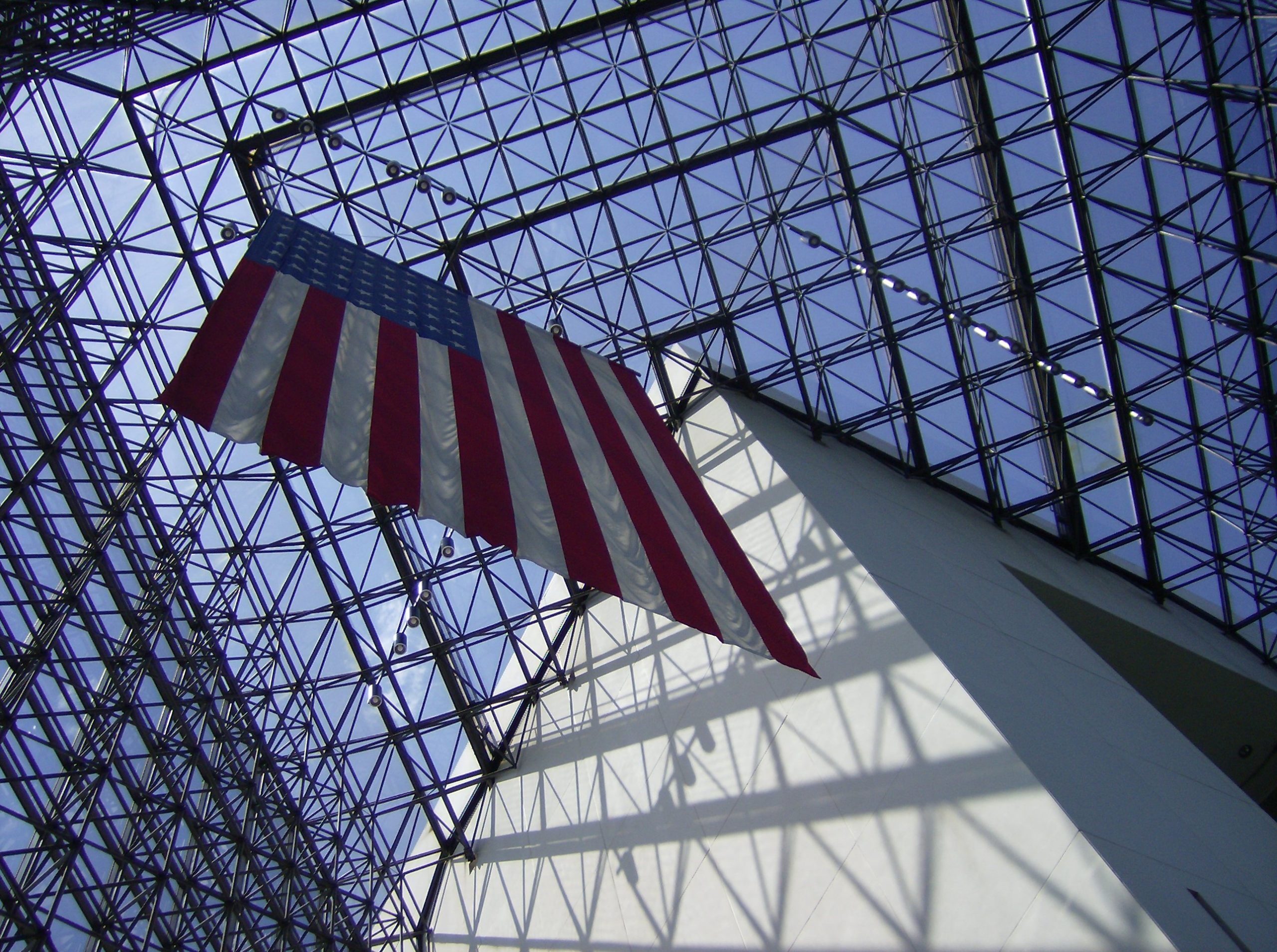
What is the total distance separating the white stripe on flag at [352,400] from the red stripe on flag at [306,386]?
0.29ft

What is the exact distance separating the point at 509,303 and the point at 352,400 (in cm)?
1425

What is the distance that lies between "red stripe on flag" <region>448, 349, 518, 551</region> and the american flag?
0.10ft

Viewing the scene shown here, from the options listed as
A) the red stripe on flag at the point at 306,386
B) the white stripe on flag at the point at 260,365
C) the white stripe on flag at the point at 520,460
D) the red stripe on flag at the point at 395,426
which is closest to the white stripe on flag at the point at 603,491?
the white stripe on flag at the point at 520,460

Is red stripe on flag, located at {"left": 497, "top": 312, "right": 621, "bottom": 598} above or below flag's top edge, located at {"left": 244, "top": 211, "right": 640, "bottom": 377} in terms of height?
below

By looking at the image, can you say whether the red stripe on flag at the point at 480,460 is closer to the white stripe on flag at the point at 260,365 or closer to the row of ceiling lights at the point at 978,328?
the white stripe on flag at the point at 260,365

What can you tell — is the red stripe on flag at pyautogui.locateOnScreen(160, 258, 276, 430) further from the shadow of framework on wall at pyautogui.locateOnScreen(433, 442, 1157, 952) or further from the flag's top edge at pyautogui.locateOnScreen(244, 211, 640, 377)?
the shadow of framework on wall at pyautogui.locateOnScreen(433, 442, 1157, 952)

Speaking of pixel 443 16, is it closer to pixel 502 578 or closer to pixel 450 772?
pixel 502 578

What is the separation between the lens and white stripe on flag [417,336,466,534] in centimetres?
1153

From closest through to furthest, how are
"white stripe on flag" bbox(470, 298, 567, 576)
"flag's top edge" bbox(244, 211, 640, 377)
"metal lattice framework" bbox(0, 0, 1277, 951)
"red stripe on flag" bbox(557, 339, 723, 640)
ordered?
"white stripe on flag" bbox(470, 298, 567, 576)
"red stripe on flag" bbox(557, 339, 723, 640)
"flag's top edge" bbox(244, 211, 640, 377)
"metal lattice framework" bbox(0, 0, 1277, 951)

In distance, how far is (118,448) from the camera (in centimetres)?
2222

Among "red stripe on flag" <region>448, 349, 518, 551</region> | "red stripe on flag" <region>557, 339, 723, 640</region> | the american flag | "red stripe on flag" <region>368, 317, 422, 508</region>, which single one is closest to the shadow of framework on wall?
the american flag

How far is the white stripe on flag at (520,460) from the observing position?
38.2 ft

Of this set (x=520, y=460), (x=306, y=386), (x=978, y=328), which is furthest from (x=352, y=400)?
(x=978, y=328)

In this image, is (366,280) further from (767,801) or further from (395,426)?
(767,801)
